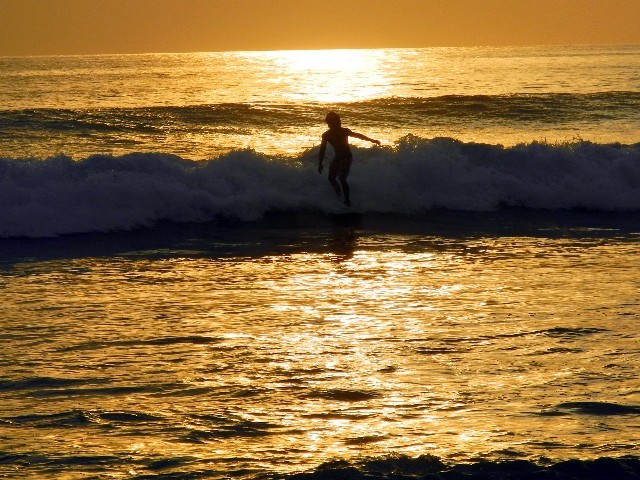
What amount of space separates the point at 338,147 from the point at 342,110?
15908mm

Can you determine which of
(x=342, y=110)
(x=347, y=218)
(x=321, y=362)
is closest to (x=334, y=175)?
(x=347, y=218)

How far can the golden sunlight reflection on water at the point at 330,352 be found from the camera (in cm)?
650

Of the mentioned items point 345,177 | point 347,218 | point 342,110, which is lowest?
point 347,218

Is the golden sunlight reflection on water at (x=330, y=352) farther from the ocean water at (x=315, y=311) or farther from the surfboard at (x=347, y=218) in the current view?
the surfboard at (x=347, y=218)

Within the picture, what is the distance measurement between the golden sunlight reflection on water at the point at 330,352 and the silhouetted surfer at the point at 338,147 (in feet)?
15.3

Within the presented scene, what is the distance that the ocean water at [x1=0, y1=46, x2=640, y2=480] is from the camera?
633cm

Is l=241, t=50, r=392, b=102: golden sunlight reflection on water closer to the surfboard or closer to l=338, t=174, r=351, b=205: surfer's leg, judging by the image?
l=338, t=174, r=351, b=205: surfer's leg

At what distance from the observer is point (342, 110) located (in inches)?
1310

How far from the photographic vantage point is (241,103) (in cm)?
3384

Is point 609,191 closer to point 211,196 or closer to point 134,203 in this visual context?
point 211,196

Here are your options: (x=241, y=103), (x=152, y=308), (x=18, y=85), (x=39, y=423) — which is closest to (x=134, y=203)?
(x=152, y=308)

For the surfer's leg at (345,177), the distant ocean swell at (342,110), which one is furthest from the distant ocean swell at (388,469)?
the distant ocean swell at (342,110)

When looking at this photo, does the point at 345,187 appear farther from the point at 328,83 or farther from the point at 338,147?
the point at 328,83

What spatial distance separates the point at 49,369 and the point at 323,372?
2.30 meters
